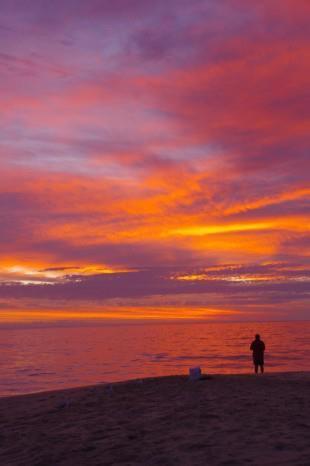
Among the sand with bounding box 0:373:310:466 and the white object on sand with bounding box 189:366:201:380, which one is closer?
the sand with bounding box 0:373:310:466

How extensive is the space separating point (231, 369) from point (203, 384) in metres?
28.6

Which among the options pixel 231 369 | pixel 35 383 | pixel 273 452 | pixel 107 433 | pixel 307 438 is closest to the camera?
pixel 273 452

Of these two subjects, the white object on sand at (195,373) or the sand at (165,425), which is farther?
the white object on sand at (195,373)

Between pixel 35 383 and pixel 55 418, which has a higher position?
pixel 55 418

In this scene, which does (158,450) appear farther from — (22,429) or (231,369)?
(231,369)

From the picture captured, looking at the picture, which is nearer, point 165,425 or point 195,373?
point 165,425

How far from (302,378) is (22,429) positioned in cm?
1198

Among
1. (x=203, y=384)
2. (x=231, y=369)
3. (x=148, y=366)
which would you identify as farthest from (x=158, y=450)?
(x=148, y=366)

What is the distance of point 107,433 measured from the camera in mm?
11906

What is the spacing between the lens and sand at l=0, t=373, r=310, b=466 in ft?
30.5

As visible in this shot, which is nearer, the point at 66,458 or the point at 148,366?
the point at 66,458

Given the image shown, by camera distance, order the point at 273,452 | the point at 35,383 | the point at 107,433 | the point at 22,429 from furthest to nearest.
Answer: the point at 35,383 < the point at 22,429 < the point at 107,433 < the point at 273,452

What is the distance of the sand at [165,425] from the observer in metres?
9.30

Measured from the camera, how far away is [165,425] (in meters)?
12.0
